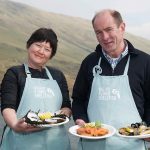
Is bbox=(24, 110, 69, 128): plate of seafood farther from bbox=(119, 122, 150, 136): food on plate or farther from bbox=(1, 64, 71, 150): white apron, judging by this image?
bbox=(119, 122, 150, 136): food on plate

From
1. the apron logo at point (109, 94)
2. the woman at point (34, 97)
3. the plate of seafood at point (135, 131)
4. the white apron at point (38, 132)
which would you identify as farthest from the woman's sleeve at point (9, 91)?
the plate of seafood at point (135, 131)

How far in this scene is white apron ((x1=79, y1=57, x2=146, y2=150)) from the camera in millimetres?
4035

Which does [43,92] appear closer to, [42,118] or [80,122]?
[42,118]

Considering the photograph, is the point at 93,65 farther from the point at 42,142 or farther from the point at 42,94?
the point at 42,142

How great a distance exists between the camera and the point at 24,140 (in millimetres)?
4359

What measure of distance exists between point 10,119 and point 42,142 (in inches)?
19.2

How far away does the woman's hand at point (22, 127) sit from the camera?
160 inches

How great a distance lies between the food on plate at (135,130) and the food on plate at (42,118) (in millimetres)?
768

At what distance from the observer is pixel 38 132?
439 centimetres

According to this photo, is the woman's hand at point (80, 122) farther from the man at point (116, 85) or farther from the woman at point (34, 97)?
the woman at point (34, 97)

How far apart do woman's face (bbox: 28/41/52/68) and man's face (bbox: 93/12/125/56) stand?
0.81 m

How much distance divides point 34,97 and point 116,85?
1008 mm

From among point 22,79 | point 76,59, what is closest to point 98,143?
point 22,79

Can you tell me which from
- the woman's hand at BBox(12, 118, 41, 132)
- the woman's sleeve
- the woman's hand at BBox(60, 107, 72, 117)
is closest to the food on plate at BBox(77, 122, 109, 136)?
the woman's hand at BBox(12, 118, 41, 132)
